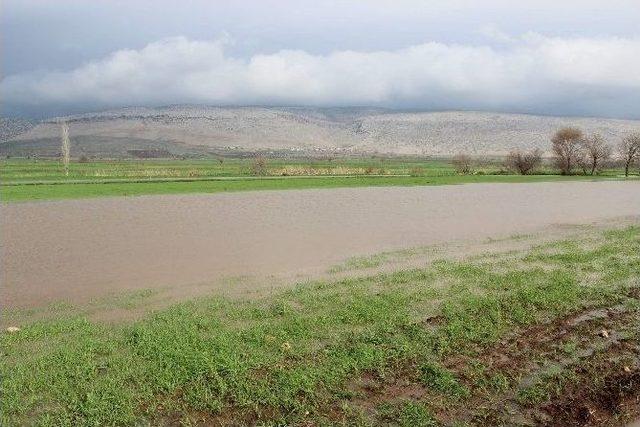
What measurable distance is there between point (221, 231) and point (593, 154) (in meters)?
72.6

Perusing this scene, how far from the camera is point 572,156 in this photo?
82.3 meters

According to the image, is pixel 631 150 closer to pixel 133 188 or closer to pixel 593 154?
pixel 593 154

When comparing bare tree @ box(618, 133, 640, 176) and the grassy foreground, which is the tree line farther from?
the grassy foreground

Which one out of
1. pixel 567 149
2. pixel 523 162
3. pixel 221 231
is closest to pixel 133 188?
pixel 221 231

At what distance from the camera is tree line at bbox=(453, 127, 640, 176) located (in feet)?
259

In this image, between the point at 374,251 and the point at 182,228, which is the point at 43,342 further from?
the point at 182,228

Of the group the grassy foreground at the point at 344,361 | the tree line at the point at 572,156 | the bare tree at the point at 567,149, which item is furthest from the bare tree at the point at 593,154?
the grassy foreground at the point at 344,361

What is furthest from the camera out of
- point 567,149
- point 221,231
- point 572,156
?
point 572,156

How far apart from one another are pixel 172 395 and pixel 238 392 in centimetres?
80

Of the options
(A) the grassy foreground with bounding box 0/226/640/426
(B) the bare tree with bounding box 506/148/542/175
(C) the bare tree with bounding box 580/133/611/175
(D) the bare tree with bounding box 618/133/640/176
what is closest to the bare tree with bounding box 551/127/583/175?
(C) the bare tree with bounding box 580/133/611/175

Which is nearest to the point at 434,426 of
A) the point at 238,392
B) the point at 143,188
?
the point at 238,392

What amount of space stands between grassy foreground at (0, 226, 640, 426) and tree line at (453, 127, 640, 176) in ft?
228

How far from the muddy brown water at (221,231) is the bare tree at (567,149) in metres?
45.6

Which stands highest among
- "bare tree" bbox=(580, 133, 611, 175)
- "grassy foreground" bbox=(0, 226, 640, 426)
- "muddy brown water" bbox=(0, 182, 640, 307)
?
"bare tree" bbox=(580, 133, 611, 175)
